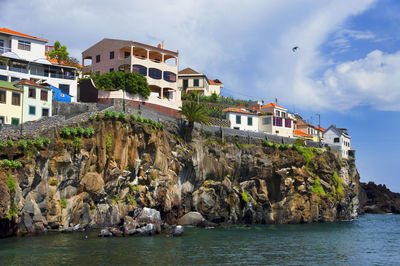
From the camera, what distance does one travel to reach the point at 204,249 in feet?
142

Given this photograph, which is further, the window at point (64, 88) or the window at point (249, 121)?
the window at point (249, 121)

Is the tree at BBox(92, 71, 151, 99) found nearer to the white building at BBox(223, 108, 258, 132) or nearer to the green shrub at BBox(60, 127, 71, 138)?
the green shrub at BBox(60, 127, 71, 138)

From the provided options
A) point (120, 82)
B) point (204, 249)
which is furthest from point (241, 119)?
point (204, 249)

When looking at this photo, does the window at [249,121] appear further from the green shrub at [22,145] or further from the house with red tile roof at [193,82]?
the green shrub at [22,145]

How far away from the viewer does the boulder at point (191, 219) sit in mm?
62562

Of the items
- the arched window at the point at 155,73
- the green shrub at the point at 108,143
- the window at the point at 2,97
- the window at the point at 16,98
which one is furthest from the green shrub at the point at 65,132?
the arched window at the point at 155,73

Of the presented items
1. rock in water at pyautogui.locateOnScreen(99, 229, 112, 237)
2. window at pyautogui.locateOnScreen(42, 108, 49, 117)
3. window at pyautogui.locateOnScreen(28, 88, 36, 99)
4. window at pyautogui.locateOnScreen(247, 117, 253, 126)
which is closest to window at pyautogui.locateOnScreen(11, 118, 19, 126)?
window at pyautogui.locateOnScreen(28, 88, 36, 99)

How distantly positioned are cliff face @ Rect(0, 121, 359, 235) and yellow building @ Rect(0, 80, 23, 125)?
7.01 meters

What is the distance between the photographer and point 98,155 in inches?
2154

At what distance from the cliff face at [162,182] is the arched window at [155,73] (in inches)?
688

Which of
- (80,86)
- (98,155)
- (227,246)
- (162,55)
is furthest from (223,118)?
(227,246)

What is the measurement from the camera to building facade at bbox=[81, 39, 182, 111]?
78.5m

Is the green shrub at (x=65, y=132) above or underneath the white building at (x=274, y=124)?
underneath

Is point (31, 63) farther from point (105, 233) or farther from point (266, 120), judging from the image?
point (266, 120)
